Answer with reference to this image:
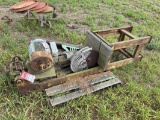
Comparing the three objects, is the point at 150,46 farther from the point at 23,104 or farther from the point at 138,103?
the point at 23,104

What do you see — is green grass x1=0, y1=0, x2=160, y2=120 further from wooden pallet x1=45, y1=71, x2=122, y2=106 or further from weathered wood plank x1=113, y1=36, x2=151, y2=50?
weathered wood plank x1=113, y1=36, x2=151, y2=50

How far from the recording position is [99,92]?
281cm

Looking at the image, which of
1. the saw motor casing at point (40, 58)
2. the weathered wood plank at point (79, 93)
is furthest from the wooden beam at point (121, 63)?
the saw motor casing at point (40, 58)

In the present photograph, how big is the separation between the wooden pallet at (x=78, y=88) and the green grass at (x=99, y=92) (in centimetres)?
8

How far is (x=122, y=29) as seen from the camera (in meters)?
3.53

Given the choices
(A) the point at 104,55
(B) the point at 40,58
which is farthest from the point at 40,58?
(A) the point at 104,55

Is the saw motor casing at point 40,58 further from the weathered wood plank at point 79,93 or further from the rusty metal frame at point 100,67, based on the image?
the weathered wood plank at point 79,93

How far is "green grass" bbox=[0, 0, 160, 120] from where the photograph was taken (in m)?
2.43

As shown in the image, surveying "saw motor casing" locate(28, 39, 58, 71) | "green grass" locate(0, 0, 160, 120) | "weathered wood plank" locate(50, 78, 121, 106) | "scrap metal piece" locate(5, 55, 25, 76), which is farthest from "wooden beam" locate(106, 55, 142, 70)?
"scrap metal piece" locate(5, 55, 25, 76)

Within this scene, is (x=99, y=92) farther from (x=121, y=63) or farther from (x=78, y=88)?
(x=121, y=63)

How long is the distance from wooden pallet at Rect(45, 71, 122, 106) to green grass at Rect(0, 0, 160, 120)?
0.26 ft

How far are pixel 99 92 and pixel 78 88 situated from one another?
1.13ft

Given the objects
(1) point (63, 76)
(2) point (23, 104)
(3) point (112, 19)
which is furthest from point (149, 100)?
(3) point (112, 19)

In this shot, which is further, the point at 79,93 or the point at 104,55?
the point at 104,55
